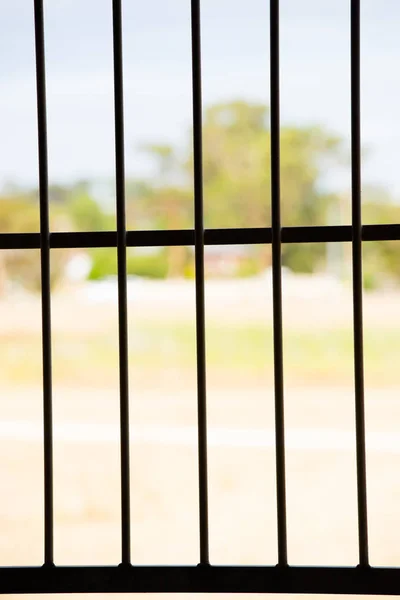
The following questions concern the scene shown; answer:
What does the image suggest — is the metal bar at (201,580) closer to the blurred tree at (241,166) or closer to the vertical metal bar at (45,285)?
the vertical metal bar at (45,285)

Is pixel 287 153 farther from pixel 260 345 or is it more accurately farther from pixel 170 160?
pixel 260 345

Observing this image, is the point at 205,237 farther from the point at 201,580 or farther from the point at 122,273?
the point at 201,580

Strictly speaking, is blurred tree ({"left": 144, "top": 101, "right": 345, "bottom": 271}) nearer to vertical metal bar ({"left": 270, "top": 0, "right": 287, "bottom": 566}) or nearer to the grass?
the grass

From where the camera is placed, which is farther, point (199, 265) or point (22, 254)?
point (22, 254)

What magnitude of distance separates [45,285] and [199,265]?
0.38 metres

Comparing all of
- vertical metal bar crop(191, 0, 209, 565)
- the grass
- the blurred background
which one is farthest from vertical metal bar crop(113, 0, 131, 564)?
the grass

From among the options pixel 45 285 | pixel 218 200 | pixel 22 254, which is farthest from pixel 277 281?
pixel 22 254

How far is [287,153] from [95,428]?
11440 mm

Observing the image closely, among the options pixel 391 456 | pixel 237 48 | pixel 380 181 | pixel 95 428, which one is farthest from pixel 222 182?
pixel 391 456

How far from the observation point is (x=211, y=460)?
2347 centimetres

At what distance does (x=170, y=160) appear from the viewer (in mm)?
21641

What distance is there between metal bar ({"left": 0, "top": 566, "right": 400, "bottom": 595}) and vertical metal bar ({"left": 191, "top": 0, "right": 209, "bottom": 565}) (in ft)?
0.20

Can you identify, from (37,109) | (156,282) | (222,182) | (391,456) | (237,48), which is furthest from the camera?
(237,48)

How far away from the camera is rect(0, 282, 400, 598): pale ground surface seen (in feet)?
67.1
